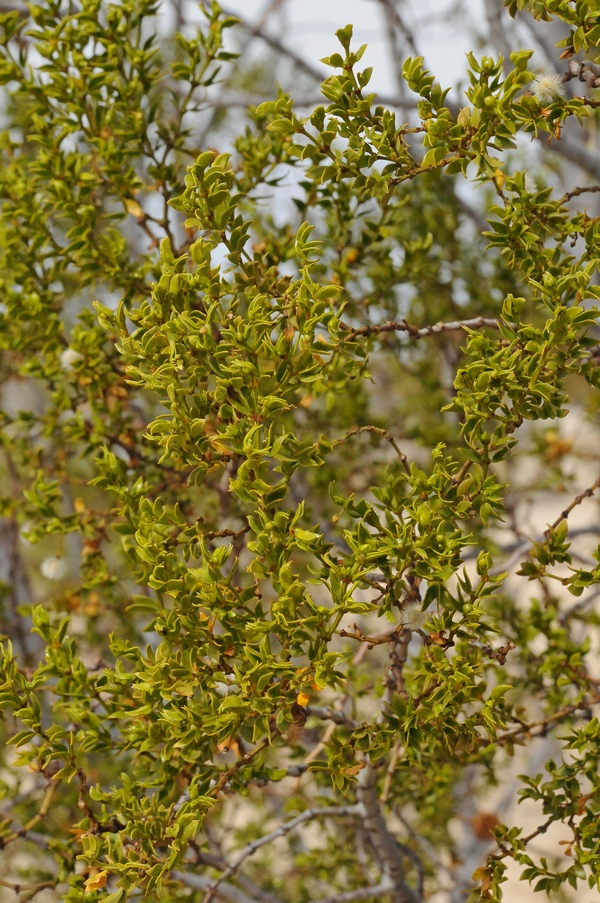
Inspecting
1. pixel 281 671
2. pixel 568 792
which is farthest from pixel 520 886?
pixel 281 671

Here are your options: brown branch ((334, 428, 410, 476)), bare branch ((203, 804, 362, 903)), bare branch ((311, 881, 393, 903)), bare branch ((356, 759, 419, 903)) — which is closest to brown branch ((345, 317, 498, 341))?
brown branch ((334, 428, 410, 476))

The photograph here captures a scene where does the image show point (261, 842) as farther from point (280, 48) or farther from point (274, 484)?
point (280, 48)

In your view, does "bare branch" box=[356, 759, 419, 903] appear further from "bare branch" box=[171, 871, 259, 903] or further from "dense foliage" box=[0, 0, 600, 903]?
"bare branch" box=[171, 871, 259, 903]

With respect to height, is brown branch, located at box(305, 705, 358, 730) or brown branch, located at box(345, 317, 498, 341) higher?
brown branch, located at box(345, 317, 498, 341)

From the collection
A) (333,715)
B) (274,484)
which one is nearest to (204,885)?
(333,715)

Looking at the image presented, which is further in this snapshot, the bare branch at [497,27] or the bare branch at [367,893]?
the bare branch at [497,27]

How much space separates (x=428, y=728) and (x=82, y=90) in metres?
1.84

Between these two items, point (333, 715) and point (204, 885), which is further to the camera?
point (204, 885)

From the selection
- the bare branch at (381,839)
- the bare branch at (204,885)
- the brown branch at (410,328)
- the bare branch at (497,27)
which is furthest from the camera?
the bare branch at (497,27)

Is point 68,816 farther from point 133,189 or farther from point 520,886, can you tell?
point 520,886

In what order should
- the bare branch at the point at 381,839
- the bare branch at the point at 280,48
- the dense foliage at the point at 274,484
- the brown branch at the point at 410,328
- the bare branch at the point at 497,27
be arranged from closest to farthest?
the dense foliage at the point at 274,484, the brown branch at the point at 410,328, the bare branch at the point at 381,839, the bare branch at the point at 497,27, the bare branch at the point at 280,48

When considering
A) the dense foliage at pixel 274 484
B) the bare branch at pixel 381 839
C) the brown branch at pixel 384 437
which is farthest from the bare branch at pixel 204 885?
the brown branch at pixel 384 437

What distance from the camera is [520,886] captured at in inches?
315

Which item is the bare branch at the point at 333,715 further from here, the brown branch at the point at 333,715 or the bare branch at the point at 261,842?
the bare branch at the point at 261,842
